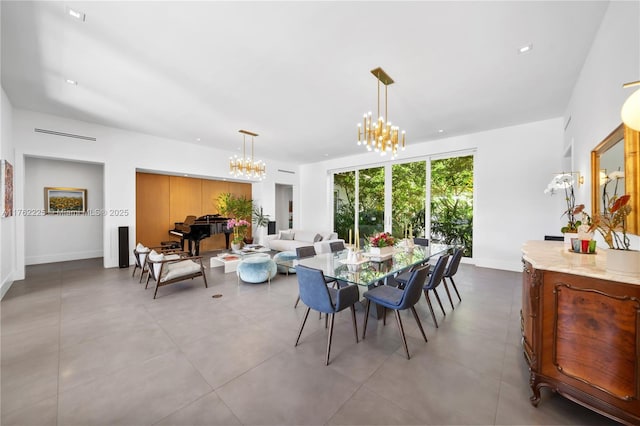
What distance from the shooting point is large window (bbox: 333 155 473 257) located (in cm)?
646

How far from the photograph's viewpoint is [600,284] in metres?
1.47

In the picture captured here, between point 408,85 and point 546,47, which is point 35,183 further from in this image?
point 546,47

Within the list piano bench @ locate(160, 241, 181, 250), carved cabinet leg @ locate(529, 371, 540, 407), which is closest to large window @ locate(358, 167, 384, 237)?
piano bench @ locate(160, 241, 181, 250)

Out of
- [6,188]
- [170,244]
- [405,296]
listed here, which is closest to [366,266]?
[405,296]

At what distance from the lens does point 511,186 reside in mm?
5625

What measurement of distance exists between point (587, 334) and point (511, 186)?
16.7 ft

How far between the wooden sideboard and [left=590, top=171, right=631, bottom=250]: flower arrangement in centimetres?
20

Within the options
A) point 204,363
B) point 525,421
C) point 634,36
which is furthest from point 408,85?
point 204,363

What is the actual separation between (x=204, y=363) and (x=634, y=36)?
4.42 m

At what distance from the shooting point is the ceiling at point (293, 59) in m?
2.41

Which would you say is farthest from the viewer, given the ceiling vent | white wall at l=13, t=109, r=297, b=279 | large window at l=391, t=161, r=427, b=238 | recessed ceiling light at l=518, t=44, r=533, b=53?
large window at l=391, t=161, r=427, b=238

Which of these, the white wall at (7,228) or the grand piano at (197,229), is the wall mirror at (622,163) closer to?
the grand piano at (197,229)

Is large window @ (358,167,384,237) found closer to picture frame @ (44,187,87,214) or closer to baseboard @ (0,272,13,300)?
baseboard @ (0,272,13,300)

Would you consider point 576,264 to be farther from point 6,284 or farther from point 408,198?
point 6,284
